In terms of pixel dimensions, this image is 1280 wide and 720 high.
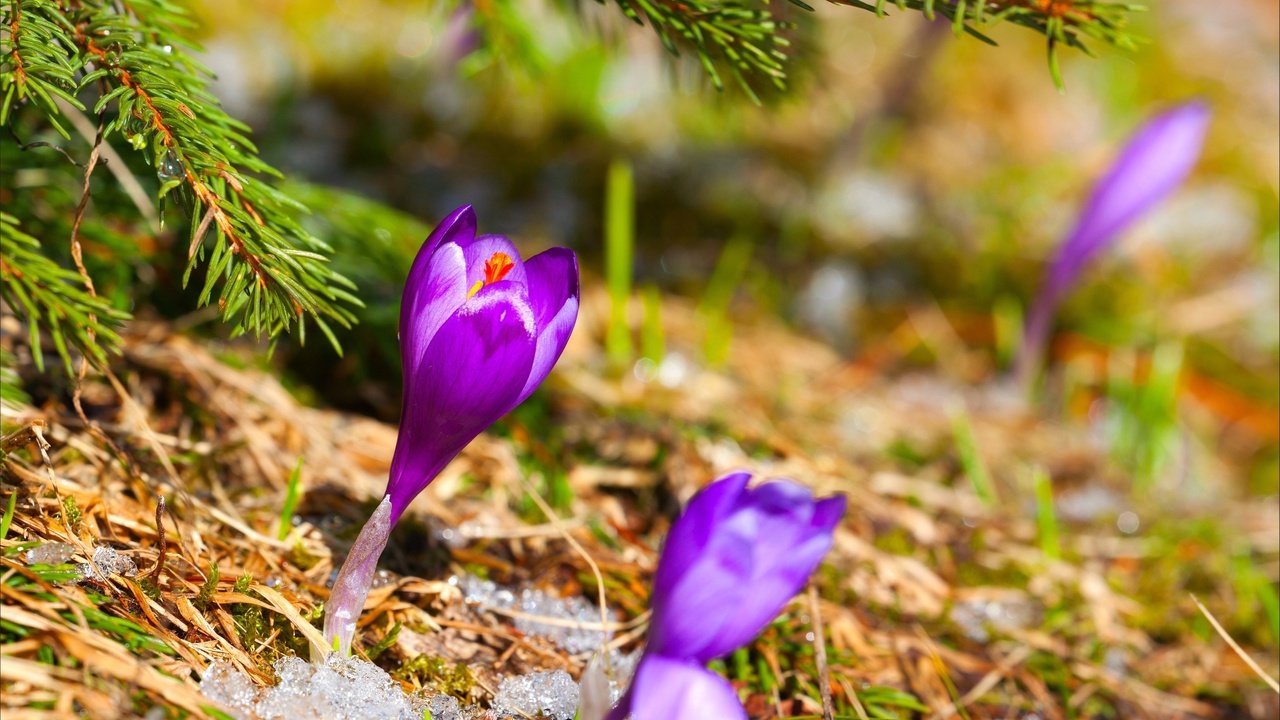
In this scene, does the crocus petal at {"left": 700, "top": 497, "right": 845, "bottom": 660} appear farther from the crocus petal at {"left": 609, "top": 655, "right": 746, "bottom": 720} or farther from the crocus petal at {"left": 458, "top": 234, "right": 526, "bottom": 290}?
the crocus petal at {"left": 458, "top": 234, "right": 526, "bottom": 290}

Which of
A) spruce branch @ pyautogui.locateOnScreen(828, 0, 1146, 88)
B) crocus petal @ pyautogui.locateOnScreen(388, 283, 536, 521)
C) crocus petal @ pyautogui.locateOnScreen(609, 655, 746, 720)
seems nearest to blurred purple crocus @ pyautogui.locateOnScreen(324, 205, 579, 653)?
crocus petal @ pyautogui.locateOnScreen(388, 283, 536, 521)

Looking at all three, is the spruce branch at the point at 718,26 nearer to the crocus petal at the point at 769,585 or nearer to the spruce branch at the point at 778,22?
the spruce branch at the point at 778,22

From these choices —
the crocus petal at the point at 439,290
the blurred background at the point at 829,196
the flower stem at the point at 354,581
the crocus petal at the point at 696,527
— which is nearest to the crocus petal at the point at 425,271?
the crocus petal at the point at 439,290

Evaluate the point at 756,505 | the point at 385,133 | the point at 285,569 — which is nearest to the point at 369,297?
the point at 285,569

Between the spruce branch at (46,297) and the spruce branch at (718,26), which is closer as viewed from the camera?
the spruce branch at (46,297)

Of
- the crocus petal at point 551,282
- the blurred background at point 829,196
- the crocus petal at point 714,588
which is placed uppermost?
the crocus petal at point 551,282

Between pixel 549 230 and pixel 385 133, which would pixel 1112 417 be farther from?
pixel 385 133
